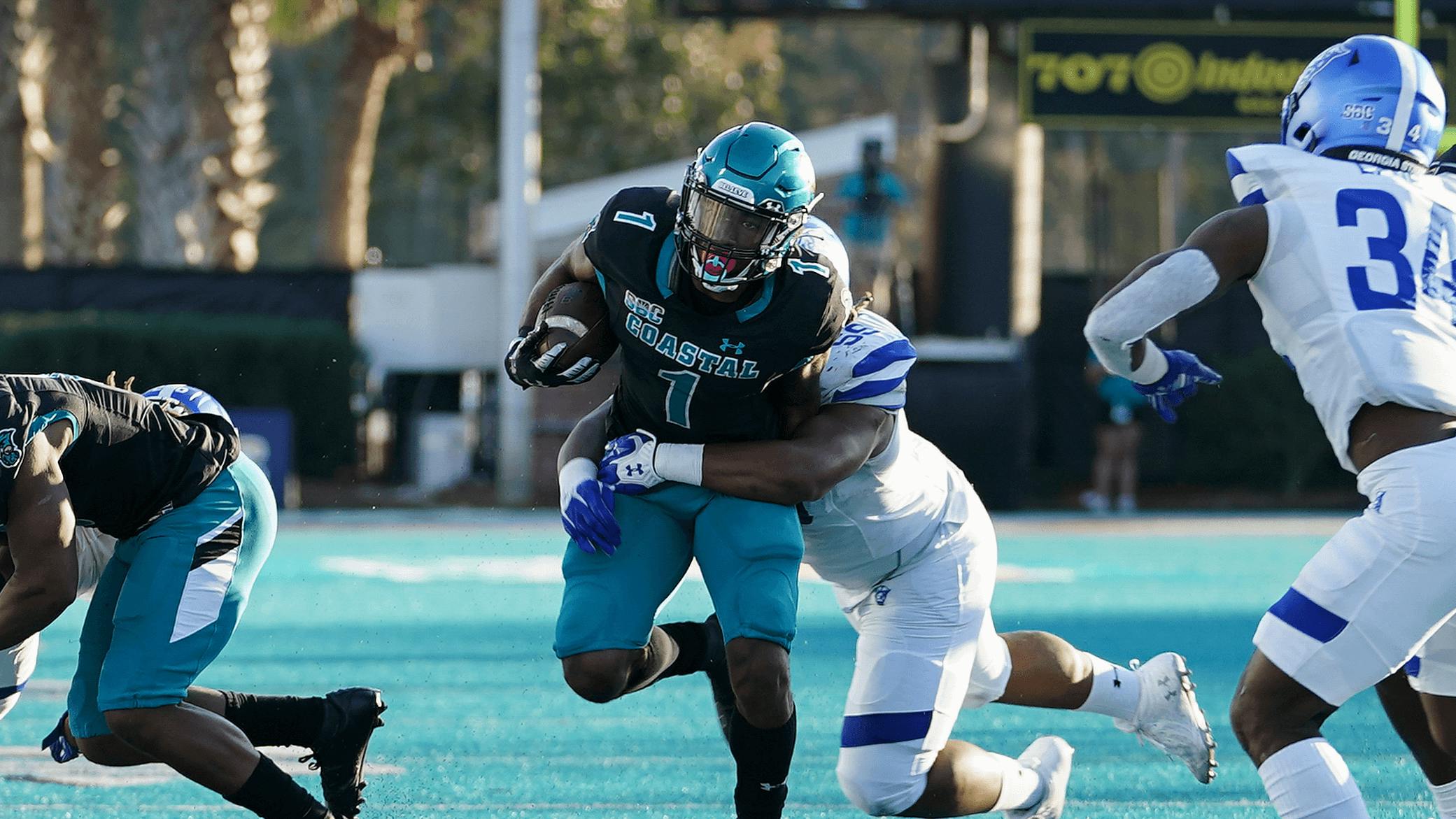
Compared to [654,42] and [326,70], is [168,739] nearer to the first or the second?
[654,42]

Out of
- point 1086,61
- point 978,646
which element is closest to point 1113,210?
point 1086,61

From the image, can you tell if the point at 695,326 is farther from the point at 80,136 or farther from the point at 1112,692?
the point at 80,136

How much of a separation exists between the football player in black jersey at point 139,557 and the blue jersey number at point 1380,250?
2612mm

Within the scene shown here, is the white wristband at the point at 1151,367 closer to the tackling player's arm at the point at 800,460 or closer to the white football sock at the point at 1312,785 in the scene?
the tackling player's arm at the point at 800,460

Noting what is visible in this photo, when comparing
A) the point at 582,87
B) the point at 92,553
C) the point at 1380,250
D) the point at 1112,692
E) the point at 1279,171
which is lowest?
the point at 1112,692

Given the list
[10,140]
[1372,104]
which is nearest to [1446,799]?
[1372,104]

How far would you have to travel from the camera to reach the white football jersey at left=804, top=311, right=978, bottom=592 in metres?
4.29

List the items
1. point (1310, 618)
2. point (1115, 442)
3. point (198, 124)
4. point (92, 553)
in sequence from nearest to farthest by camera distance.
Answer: point (1310, 618), point (92, 553), point (1115, 442), point (198, 124)

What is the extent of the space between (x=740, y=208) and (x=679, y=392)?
490 mm

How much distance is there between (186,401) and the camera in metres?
4.62

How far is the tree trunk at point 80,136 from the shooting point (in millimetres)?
20359

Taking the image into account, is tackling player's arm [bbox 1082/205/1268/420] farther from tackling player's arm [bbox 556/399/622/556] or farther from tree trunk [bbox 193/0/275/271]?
tree trunk [bbox 193/0/275/271]

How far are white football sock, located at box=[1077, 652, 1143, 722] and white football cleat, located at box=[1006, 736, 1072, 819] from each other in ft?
0.77

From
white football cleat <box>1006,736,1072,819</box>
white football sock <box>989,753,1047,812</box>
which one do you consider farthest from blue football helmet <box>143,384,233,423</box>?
white football cleat <box>1006,736,1072,819</box>
